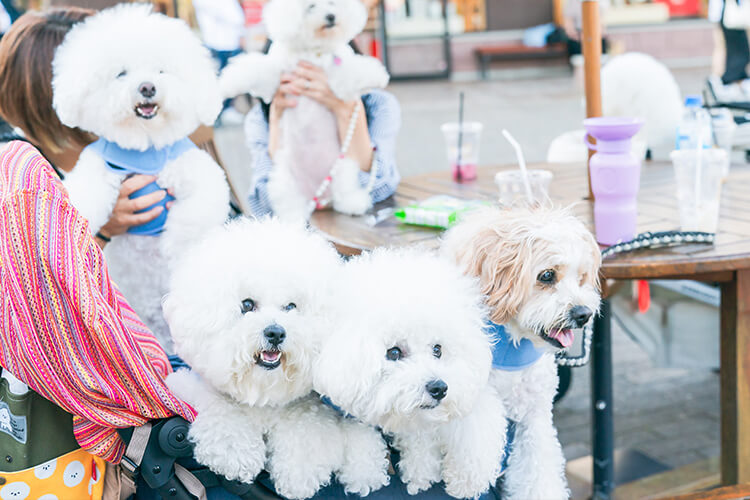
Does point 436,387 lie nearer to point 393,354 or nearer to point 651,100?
point 393,354

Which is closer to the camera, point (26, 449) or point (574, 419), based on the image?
point (26, 449)

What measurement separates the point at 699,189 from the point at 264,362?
3.84ft

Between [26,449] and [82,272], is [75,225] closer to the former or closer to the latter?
Result: [82,272]

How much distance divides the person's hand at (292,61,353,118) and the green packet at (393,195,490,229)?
0.41 m

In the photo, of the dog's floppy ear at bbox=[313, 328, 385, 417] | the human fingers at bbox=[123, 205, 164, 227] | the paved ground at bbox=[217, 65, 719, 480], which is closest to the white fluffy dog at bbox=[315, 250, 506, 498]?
the dog's floppy ear at bbox=[313, 328, 385, 417]

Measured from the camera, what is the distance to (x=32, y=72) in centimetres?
194

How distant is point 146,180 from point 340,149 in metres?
0.68

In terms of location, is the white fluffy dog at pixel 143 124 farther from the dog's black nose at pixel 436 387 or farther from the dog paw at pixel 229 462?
the dog's black nose at pixel 436 387

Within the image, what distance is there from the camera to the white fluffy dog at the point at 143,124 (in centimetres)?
166

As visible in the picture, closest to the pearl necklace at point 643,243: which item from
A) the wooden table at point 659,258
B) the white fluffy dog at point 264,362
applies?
the wooden table at point 659,258

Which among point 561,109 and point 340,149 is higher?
point 340,149

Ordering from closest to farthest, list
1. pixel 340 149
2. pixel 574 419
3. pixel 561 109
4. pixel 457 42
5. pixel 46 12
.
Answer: pixel 46 12, pixel 340 149, pixel 574 419, pixel 561 109, pixel 457 42

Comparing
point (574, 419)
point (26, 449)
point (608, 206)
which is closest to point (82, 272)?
point (26, 449)

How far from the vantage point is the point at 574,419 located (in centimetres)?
306
